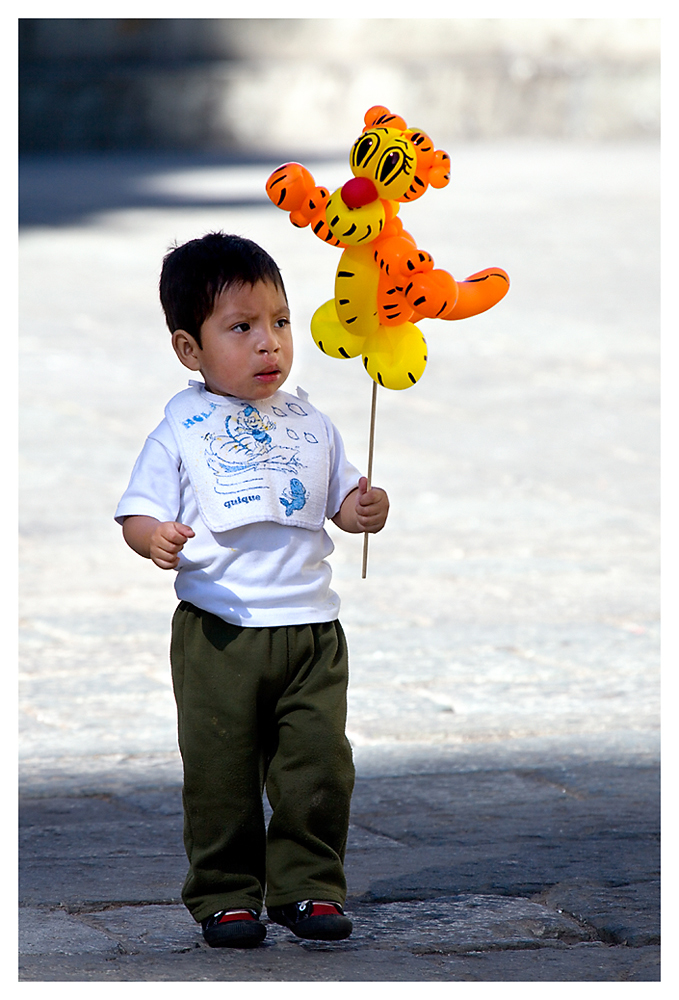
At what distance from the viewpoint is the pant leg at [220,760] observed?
8.21ft

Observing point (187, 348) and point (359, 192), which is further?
point (187, 348)

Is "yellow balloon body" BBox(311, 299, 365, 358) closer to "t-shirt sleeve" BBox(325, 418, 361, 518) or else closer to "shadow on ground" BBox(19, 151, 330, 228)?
"t-shirt sleeve" BBox(325, 418, 361, 518)

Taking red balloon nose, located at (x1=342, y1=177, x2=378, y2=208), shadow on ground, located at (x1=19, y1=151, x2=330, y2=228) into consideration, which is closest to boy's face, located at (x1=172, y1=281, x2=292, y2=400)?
red balloon nose, located at (x1=342, y1=177, x2=378, y2=208)

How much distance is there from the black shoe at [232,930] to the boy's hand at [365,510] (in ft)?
2.29

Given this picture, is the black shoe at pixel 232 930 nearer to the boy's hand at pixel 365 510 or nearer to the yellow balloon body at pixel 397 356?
the boy's hand at pixel 365 510

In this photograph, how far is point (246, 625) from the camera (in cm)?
251

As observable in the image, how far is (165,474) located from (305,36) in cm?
1537

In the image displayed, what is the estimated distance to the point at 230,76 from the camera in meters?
16.6

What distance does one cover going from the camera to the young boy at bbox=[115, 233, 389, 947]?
2512 mm

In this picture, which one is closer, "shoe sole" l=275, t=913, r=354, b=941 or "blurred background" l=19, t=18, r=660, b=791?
"shoe sole" l=275, t=913, r=354, b=941

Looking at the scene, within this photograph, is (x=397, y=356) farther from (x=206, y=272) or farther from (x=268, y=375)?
(x=206, y=272)

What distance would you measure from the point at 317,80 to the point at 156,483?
49.0 feet

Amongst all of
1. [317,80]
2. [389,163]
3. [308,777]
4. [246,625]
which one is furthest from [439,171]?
[317,80]
